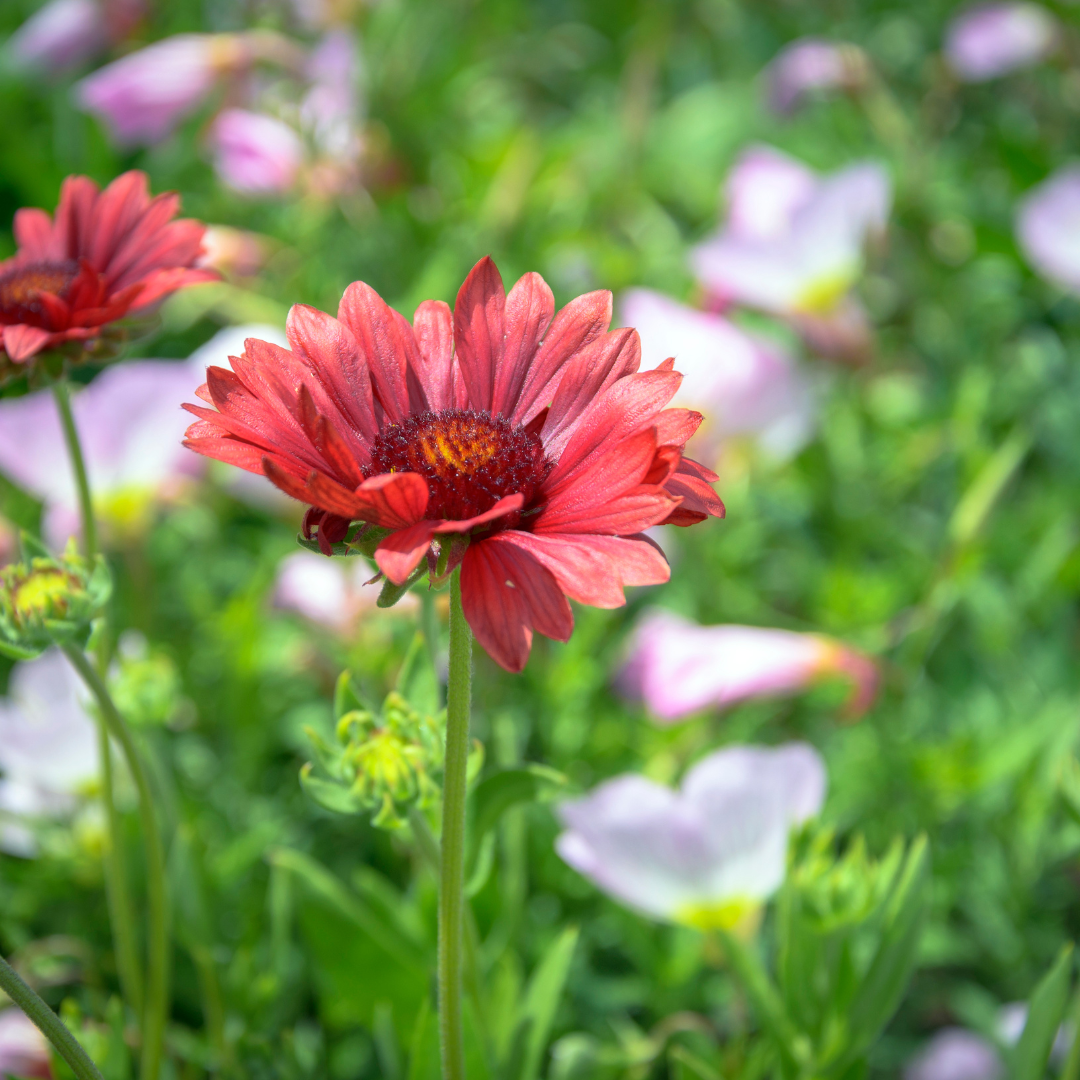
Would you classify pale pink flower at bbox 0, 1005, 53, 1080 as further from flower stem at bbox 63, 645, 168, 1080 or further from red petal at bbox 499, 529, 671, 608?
red petal at bbox 499, 529, 671, 608

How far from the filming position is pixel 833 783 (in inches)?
33.5

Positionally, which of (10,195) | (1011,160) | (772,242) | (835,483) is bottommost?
(835,483)

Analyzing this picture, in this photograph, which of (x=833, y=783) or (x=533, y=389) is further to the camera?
(x=833, y=783)

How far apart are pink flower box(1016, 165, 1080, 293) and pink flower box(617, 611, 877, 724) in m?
0.48

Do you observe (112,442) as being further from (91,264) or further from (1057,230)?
(1057,230)

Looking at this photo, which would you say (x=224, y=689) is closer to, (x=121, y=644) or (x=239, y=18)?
(x=121, y=644)

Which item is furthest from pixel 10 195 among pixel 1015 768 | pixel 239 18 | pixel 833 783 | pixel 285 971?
pixel 1015 768

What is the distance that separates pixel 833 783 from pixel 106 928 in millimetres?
551

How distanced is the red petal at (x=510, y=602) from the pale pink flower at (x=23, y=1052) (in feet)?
1.35

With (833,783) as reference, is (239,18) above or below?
above

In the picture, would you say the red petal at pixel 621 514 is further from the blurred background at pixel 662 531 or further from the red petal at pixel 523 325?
the blurred background at pixel 662 531

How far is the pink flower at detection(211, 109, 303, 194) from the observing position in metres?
1.14

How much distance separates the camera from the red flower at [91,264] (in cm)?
43

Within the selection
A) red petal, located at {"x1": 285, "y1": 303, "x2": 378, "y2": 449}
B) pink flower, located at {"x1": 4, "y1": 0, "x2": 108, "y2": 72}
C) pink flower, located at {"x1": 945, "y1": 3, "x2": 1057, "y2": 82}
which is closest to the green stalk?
red petal, located at {"x1": 285, "y1": 303, "x2": 378, "y2": 449}
